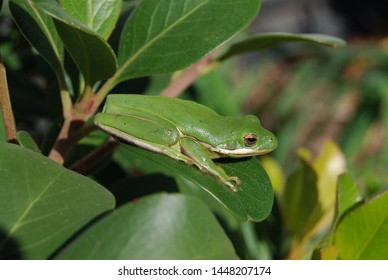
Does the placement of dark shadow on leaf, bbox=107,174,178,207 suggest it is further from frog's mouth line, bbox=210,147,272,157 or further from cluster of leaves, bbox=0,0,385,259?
frog's mouth line, bbox=210,147,272,157

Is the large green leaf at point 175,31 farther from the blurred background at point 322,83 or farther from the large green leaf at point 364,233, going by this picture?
the blurred background at point 322,83

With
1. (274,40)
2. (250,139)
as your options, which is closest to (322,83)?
(250,139)

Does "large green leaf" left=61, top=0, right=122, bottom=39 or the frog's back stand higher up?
"large green leaf" left=61, top=0, right=122, bottom=39

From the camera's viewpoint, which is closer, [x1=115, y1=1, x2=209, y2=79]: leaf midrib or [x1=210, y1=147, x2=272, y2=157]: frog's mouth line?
[x1=115, y1=1, x2=209, y2=79]: leaf midrib

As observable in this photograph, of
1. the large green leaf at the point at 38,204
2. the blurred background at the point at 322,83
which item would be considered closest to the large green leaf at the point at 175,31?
the large green leaf at the point at 38,204

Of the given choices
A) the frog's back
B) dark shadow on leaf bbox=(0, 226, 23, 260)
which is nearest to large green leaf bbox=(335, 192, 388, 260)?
the frog's back

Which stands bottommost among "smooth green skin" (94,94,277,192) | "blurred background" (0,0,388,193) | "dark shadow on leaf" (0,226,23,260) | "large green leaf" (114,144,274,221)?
"blurred background" (0,0,388,193)
